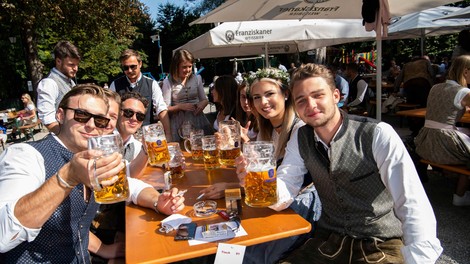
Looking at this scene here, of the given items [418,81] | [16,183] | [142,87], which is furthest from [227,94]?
[418,81]

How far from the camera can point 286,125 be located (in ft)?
7.72

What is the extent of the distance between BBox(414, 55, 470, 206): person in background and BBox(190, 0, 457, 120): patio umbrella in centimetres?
60

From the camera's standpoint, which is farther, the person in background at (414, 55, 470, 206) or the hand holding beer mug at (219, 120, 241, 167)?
the person in background at (414, 55, 470, 206)

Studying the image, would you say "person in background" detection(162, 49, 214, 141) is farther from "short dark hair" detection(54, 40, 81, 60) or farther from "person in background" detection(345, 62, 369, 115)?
"person in background" detection(345, 62, 369, 115)

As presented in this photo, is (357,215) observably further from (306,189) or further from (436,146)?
(436,146)

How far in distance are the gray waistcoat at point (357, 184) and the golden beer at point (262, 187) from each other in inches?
15.8

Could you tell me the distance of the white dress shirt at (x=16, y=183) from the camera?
1.12 meters

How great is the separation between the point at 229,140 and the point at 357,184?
2.89ft

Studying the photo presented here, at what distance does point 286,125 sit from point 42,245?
Answer: 1611mm

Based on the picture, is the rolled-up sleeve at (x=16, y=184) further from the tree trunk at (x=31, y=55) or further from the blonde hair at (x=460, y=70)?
the tree trunk at (x=31, y=55)

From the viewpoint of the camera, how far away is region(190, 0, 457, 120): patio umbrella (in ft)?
11.8

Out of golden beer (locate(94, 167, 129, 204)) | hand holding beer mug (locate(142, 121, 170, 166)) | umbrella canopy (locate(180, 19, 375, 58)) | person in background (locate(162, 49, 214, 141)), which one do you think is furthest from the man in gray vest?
golden beer (locate(94, 167, 129, 204))

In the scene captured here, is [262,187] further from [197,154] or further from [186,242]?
[197,154]

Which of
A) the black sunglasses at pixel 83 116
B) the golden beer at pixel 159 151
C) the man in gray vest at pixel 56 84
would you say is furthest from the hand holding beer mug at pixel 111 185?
the man in gray vest at pixel 56 84
